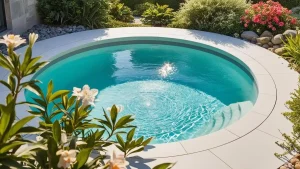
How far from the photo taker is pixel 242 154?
14.5 ft

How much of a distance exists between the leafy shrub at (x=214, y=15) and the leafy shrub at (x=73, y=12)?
2231 mm

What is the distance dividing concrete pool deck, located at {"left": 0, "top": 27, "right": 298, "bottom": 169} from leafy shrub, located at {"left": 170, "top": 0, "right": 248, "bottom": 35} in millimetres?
1045

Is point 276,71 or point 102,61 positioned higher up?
point 276,71

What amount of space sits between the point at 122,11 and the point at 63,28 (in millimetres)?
2243

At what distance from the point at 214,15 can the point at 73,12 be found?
3.67 metres

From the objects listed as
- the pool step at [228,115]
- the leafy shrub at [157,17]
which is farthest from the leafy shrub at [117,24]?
the pool step at [228,115]

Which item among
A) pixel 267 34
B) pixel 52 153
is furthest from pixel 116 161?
pixel 267 34

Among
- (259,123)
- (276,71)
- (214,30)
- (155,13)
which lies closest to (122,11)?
(155,13)

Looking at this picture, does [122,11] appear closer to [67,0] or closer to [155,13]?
[155,13]

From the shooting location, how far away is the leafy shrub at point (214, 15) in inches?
353

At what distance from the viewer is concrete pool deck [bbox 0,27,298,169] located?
4297mm

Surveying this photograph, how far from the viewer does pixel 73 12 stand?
928cm

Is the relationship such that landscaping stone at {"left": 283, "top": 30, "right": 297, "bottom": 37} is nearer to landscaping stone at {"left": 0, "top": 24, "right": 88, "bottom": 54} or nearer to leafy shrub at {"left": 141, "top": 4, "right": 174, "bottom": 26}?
leafy shrub at {"left": 141, "top": 4, "right": 174, "bottom": 26}

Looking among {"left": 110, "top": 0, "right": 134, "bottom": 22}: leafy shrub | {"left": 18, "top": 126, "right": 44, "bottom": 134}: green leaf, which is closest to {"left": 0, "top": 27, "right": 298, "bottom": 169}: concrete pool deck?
{"left": 18, "top": 126, "right": 44, "bottom": 134}: green leaf
